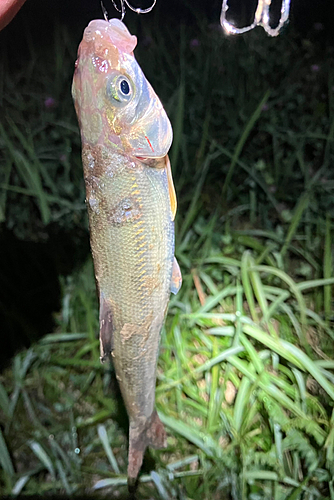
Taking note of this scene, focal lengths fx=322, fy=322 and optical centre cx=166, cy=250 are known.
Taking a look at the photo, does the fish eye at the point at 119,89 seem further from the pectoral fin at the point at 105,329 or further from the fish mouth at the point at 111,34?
the pectoral fin at the point at 105,329

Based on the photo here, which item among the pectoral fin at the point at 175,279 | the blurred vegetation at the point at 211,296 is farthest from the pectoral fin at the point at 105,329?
the blurred vegetation at the point at 211,296

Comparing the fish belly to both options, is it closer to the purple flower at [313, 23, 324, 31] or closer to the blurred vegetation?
the blurred vegetation

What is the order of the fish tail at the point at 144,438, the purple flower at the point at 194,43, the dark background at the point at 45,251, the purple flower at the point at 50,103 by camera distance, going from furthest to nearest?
the purple flower at the point at 194,43 → the purple flower at the point at 50,103 → the dark background at the point at 45,251 → the fish tail at the point at 144,438

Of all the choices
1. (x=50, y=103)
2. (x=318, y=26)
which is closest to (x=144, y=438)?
(x=50, y=103)

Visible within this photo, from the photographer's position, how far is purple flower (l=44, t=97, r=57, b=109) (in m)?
2.29

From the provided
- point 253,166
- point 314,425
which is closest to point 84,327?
point 314,425

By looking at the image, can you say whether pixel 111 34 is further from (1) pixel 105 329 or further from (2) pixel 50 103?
(2) pixel 50 103

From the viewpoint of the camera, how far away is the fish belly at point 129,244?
2.42ft

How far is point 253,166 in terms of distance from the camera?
2188 millimetres

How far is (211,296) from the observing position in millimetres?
1725

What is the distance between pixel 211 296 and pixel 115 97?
1232 millimetres

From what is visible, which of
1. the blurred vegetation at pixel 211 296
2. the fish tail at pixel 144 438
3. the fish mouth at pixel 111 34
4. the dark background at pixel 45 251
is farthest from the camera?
the dark background at pixel 45 251

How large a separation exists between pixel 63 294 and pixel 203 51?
201cm

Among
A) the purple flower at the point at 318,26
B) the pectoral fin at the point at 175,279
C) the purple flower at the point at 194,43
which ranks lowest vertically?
the pectoral fin at the point at 175,279
